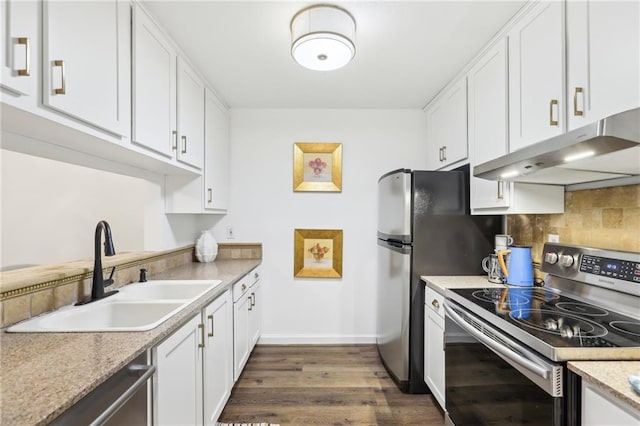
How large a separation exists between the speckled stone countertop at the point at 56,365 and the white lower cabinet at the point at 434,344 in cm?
151

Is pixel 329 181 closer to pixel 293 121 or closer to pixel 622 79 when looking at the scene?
pixel 293 121

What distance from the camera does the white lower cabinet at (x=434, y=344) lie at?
6.26 feet

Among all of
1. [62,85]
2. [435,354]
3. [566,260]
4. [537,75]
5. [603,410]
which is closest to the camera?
[603,410]

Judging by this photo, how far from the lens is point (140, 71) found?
1521 mm

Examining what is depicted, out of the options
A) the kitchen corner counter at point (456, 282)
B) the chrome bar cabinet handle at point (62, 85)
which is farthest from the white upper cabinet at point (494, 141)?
the chrome bar cabinet handle at point (62, 85)

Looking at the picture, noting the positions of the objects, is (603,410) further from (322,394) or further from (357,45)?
(357,45)

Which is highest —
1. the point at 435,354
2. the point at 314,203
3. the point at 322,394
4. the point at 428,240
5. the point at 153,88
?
the point at 153,88

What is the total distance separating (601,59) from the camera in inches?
46.3

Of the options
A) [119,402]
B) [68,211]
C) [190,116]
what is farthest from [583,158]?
[68,211]

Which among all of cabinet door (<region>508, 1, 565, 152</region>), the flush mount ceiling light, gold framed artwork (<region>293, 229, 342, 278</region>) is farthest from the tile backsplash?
gold framed artwork (<region>293, 229, 342, 278</region>)

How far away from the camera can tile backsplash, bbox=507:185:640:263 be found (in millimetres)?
1423

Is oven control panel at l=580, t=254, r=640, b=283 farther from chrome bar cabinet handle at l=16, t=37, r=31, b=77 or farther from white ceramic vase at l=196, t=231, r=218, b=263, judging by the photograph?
white ceramic vase at l=196, t=231, r=218, b=263

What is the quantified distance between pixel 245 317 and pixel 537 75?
248cm

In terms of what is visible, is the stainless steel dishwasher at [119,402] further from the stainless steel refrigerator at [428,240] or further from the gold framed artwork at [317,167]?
the gold framed artwork at [317,167]
